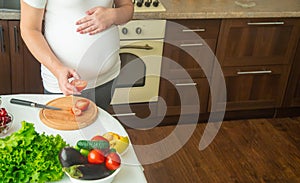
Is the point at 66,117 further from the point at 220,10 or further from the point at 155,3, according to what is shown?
the point at 220,10

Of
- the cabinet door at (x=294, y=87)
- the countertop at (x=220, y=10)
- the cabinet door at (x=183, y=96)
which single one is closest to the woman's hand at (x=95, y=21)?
Answer: the countertop at (x=220, y=10)

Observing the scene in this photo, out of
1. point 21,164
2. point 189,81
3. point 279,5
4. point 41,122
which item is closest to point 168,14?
point 189,81

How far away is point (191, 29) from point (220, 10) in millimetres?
206

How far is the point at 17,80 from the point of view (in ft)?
8.43

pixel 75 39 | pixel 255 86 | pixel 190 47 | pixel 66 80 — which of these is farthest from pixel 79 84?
pixel 255 86

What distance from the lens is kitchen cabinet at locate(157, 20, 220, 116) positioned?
8.75 ft

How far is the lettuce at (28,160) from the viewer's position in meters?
1.20

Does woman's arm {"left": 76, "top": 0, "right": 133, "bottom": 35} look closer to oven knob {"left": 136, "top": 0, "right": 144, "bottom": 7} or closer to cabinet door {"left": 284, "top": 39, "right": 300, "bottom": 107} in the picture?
oven knob {"left": 136, "top": 0, "right": 144, "bottom": 7}

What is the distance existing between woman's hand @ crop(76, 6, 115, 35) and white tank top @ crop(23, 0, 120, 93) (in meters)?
0.02

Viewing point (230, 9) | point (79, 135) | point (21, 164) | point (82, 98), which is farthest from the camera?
point (230, 9)

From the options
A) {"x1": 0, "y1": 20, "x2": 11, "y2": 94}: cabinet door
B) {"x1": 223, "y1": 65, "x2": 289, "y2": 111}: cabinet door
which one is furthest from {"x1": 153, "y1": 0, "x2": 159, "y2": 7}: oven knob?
{"x1": 0, "y1": 20, "x2": 11, "y2": 94}: cabinet door

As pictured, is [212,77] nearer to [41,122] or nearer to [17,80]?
[17,80]

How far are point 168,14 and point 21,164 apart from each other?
154 cm

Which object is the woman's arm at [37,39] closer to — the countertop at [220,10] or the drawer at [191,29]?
the countertop at [220,10]
